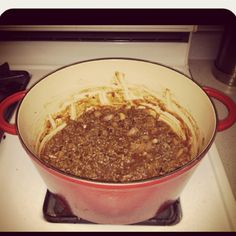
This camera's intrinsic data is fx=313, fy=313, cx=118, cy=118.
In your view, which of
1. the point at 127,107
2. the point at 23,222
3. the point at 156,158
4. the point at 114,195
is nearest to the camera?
the point at 114,195

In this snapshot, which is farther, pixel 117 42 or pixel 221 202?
pixel 117 42

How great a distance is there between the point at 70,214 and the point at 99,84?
1.11 feet

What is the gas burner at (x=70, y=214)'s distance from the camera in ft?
1.98

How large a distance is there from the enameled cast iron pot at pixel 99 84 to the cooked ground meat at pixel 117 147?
0.07 metres

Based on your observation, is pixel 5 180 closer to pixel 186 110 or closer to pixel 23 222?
pixel 23 222

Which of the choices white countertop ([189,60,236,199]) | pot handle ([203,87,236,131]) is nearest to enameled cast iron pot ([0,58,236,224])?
pot handle ([203,87,236,131])

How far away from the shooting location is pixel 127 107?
0.86 m

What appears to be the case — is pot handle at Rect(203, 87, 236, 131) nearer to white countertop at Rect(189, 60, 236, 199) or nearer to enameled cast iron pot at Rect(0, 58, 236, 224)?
enameled cast iron pot at Rect(0, 58, 236, 224)

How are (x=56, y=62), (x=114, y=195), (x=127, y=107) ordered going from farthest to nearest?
(x=56, y=62), (x=127, y=107), (x=114, y=195)

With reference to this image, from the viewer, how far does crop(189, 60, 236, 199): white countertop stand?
73 centimetres

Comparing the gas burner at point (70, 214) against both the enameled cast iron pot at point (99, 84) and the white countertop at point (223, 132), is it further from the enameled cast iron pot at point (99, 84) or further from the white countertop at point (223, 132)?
the white countertop at point (223, 132)

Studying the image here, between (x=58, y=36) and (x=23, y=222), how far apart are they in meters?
0.54

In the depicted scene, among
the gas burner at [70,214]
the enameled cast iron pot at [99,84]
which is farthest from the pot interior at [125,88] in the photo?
the gas burner at [70,214]

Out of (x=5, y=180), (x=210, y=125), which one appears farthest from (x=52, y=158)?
(x=210, y=125)
